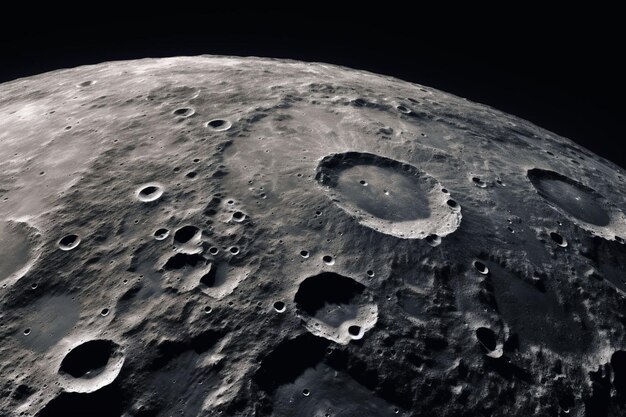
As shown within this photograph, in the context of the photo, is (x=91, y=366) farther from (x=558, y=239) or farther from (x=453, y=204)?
(x=558, y=239)

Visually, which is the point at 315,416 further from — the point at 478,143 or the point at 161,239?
the point at 478,143

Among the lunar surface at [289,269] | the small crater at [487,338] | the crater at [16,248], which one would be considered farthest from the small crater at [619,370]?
the crater at [16,248]

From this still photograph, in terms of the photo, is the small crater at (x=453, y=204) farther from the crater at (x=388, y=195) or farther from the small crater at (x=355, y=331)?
the small crater at (x=355, y=331)

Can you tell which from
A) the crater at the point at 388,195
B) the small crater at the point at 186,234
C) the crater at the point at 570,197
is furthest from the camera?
the crater at the point at 570,197

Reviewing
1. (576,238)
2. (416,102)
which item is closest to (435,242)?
(576,238)

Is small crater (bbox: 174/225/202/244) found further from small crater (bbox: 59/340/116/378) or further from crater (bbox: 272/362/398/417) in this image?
crater (bbox: 272/362/398/417)

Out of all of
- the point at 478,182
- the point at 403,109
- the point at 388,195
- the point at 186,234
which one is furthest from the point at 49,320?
the point at 403,109
